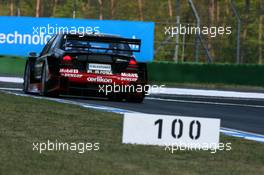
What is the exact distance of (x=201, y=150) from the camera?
965cm

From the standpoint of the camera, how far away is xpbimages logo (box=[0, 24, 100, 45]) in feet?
114

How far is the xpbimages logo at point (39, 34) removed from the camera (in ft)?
114

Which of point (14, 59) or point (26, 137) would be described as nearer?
point (26, 137)

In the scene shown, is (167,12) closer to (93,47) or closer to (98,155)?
(93,47)

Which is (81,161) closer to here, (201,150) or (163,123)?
(163,123)

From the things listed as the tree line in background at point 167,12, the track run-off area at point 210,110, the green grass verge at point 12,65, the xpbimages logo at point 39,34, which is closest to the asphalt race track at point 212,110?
the track run-off area at point 210,110

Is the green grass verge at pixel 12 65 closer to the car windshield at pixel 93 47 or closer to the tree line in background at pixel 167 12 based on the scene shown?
the car windshield at pixel 93 47

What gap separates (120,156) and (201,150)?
3.86 feet

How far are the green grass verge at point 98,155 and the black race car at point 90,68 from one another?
319 centimetres

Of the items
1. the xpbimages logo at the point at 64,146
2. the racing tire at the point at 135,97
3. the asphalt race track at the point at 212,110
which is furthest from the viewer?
the racing tire at the point at 135,97

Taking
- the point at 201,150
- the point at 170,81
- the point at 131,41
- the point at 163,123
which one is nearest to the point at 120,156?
the point at 163,123

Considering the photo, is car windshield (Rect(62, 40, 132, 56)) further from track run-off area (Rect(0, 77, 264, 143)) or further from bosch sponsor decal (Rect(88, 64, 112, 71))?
track run-off area (Rect(0, 77, 264, 143))

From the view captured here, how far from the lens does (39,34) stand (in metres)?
34.9

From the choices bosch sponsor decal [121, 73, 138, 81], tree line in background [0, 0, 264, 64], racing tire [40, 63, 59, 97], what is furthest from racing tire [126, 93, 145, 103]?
tree line in background [0, 0, 264, 64]
